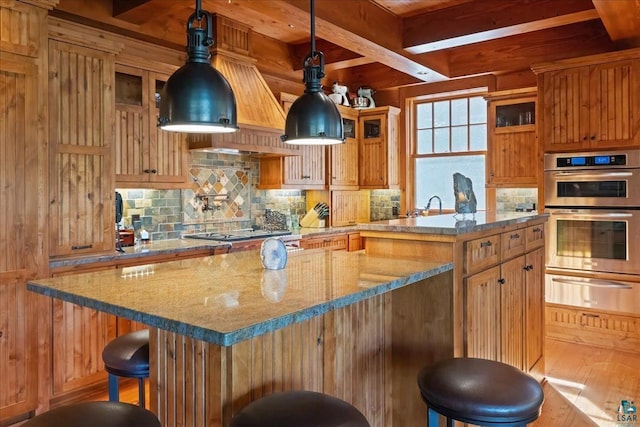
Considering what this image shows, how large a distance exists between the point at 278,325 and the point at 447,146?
523 cm

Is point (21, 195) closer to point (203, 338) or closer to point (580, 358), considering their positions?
point (203, 338)

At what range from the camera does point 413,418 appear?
244 cm

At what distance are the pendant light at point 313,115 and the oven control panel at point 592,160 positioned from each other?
2.87 metres

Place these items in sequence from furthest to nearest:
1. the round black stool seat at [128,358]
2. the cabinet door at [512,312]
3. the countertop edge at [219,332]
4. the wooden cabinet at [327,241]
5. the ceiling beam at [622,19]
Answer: the wooden cabinet at [327,241] < the ceiling beam at [622,19] < the cabinet door at [512,312] < the round black stool seat at [128,358] < the countertop edge at [219,332]

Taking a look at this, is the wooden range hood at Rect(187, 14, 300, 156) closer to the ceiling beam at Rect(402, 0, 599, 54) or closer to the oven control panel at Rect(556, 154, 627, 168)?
the ceiling beam at Rect(402, 0, 599, 54)

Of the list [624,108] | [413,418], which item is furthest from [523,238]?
[624,108]

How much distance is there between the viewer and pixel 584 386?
11.2 ft

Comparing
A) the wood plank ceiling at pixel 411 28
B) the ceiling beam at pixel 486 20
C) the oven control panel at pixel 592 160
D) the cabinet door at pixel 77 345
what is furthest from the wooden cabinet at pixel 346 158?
the cabinet door at pixel 77 345

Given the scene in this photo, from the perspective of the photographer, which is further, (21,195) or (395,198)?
(395,198)

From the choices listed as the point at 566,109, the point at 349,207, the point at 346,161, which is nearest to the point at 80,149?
the point at 346,161

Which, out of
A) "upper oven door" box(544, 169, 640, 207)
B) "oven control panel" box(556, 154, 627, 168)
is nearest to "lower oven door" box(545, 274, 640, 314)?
"upper oven door" box(544, 169, 640, 207)

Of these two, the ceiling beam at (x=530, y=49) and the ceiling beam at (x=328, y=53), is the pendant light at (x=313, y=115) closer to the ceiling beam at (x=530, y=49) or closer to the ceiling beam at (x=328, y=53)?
the ceiling beam at (x=328, y=53)

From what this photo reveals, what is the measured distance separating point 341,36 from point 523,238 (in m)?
2.13

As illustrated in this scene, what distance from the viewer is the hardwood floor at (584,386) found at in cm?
294
